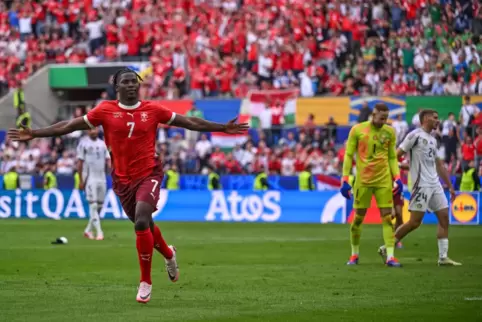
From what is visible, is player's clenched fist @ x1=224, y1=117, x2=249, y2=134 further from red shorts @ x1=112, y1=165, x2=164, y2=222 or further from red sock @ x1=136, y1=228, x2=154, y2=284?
red sock @ x1=136, y1=228, x2=154, y2=284

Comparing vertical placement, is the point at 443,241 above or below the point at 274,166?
above

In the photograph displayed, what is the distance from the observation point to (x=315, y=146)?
34719mm

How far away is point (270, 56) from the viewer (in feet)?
126

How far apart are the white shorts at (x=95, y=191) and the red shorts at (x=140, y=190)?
458 inches

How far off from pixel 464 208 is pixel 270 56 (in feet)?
38.5

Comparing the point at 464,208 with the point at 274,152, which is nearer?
the point at 464,208

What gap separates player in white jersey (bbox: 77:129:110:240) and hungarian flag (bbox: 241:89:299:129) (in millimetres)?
12921

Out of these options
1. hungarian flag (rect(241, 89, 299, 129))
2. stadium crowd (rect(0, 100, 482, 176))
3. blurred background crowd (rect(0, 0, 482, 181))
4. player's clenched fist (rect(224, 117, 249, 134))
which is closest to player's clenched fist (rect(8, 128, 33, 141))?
player's clenched fist (rect(224, 117, 249, 134))

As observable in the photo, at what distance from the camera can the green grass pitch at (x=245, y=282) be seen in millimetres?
11070

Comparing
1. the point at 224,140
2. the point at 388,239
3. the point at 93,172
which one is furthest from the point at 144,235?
the point at 224,140

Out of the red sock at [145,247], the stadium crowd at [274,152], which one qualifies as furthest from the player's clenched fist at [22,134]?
the stadium crowd at [274,152]

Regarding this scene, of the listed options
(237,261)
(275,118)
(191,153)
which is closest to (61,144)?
(191,153)

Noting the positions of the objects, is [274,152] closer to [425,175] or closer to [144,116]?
[425,175]

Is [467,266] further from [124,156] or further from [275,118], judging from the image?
[275,118]
